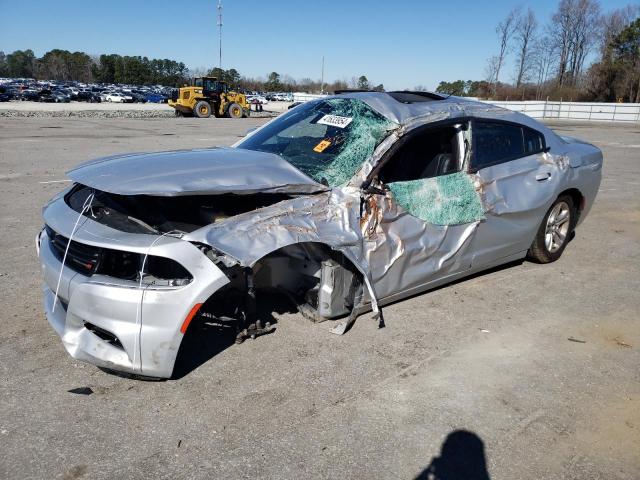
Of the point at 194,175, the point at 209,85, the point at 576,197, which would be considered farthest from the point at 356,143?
the point at 209,85

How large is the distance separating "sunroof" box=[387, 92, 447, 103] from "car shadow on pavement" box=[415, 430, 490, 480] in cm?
261

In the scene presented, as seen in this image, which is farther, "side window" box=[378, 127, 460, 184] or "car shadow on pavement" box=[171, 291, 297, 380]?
"side window" box=[378, 127, 460, 184]

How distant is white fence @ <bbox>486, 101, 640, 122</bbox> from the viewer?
1554 inches

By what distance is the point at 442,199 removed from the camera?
402cm

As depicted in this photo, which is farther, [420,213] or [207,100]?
[207,100]

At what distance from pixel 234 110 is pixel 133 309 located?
1155 inches

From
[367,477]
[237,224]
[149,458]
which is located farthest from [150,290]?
[367,477]

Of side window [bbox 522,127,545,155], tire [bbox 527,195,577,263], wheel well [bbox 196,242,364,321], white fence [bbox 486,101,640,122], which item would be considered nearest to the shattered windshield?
wheel well [bbox 196,242,364,321]

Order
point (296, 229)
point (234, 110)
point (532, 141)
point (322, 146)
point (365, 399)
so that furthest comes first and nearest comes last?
1. point (234, 110)
2. point (532, 141)
3. point (322, 146)
4. point (296, 229)
5. point (365, 399)

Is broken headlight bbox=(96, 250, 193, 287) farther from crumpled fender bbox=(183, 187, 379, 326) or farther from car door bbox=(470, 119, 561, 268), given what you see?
car door bbox=(470, 119, 561, 268)

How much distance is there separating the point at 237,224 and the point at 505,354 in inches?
79.9

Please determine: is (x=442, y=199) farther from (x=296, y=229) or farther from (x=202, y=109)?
(x=202, y=109)

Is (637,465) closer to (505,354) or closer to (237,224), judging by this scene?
(505,354)

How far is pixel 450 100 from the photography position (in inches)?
177
